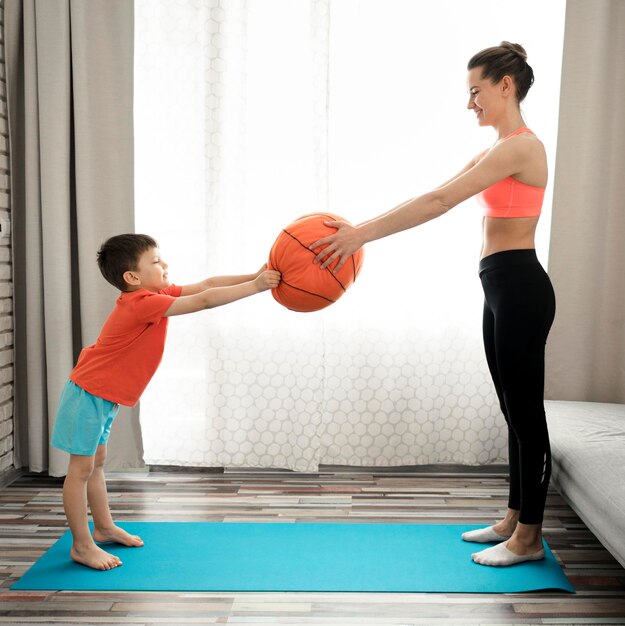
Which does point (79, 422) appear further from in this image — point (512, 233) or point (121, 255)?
point (512, 233)

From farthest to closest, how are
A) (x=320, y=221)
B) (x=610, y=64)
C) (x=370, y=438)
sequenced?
1. (x=370, y=438)
2. (x=610, y=64)
3. (x=320, y=221)

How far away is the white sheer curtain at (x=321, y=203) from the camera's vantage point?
3.30m

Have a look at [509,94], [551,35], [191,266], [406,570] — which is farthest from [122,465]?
[551,35]

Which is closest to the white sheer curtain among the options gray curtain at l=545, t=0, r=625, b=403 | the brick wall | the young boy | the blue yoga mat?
gray curtain at l=545, t=0, r=625, b=403

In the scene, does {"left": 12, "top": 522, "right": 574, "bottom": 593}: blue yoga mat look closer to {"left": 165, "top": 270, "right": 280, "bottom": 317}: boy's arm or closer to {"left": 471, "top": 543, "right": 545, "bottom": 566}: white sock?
{"left": 471, "top": 543, "right": 545, "bottom": 566}: white sock

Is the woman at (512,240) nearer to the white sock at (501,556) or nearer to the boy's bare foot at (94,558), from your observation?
the white sock at (501,556)

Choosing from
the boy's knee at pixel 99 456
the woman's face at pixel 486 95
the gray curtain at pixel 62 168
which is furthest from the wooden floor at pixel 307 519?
the woman's face at pixel 486 95

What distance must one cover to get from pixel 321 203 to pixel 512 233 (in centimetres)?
114

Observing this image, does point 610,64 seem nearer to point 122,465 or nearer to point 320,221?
point 320,221

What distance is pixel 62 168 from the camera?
324cm

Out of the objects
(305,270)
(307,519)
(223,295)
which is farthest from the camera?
(307,519)

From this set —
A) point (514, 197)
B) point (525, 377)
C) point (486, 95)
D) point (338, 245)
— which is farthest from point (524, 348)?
point (486, 95)

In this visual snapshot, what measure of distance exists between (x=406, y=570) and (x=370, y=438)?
3.62 ft

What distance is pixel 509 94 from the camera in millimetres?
2381
